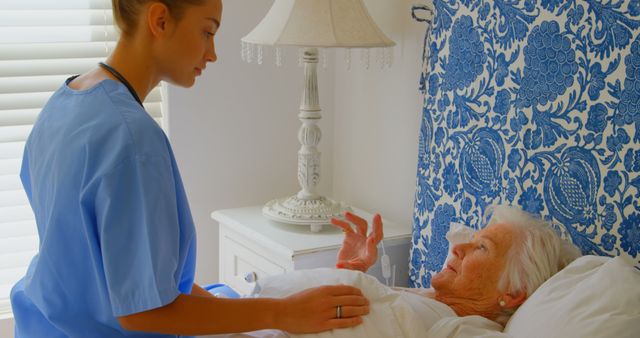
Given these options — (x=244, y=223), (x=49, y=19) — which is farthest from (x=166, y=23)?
(x=49, y=19)

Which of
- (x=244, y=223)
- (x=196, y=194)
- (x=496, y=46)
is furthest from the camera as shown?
(x=196, y=194)

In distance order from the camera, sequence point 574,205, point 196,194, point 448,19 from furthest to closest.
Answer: point 196,194 < point 448,19 < point 574,205

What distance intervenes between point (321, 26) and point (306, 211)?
23.6 inches

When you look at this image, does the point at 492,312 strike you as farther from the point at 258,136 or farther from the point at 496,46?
the point at 258,136

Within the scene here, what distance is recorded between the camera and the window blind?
2490 millimetres

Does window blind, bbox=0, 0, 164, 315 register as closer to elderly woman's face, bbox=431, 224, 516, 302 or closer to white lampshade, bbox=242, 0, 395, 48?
white lampshade, bbox=242, 0, 395, 48

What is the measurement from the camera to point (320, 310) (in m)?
1.41

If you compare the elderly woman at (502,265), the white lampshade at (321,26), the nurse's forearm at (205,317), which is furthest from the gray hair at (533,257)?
the white lampshade at (321,26)

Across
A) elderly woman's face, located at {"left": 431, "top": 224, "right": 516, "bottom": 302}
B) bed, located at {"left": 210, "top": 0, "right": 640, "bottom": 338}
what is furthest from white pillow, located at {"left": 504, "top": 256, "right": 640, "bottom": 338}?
elderly woman's face, located at {"left": 431, "top": 224, "right": 516, "bottom": 302}

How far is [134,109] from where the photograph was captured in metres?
1.24

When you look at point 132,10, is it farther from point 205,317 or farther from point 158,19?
point 205,317

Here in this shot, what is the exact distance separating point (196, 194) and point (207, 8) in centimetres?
151

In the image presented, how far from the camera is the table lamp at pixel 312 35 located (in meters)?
2.11

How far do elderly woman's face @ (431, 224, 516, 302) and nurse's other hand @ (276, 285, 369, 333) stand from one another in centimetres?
34
